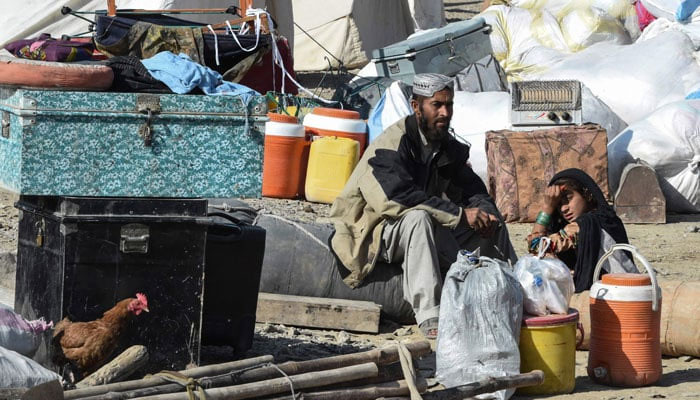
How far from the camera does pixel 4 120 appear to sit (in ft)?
15.4

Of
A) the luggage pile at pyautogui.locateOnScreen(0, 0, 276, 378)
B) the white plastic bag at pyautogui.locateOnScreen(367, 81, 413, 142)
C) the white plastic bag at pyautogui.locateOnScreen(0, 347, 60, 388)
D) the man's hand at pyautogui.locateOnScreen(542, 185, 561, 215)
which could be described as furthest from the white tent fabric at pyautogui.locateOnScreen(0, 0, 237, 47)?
the white plastic bag at pyautogui.locateOnScreen(0, 347, 60, 388)

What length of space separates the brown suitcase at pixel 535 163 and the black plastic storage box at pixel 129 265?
4.54 m

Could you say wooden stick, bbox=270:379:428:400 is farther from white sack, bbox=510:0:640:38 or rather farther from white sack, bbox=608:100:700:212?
white sack, bbox=510:0:640:38

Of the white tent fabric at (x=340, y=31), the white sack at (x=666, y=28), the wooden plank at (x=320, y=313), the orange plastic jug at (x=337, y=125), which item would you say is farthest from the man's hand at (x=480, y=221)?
the white tent fabric at (x=340, y=31)

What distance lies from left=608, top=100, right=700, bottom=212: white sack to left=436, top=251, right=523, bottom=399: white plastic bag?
15.2ft

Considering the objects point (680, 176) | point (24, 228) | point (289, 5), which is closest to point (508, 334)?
point (24, 228)

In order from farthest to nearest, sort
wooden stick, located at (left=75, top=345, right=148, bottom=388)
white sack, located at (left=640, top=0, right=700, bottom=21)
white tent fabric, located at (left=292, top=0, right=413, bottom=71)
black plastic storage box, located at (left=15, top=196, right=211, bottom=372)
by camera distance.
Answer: white tent fabric, located at (left=292, top=0, right=413, bottom=71) < white sack, located at (left=640, top=0, right=700, bottom=21) < black plastic storage box, located at (left=15, top=196, right=211, bottom=372) < wooden stick, located at (left=75, top=345, right=148, bottom=388)

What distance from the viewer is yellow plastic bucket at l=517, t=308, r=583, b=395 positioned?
4676mm

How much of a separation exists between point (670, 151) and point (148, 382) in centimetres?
597

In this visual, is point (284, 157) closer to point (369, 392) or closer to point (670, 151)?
point (670, 151)

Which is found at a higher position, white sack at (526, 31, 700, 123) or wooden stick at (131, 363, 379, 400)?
white sack at (526, 31, 700, 123)

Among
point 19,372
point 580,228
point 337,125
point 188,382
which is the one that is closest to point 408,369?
point 188,382

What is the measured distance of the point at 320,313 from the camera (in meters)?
5.78

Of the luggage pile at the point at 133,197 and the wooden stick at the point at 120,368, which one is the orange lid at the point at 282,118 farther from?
the wooden stick at the point at 120,368
